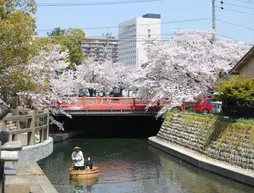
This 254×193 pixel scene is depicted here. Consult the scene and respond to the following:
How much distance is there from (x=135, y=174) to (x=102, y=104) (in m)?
17.2

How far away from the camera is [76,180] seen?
22688 millimetres

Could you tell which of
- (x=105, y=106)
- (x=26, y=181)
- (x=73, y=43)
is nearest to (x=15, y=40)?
(x=26, y=181)

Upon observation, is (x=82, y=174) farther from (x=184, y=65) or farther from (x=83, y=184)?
(x=184, y=65)

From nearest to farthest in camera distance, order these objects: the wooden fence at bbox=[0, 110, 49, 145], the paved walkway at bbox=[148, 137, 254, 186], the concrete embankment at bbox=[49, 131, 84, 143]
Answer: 1. the wooden fence at bbox=[0, 110, 49, 145]
2. the paved walkway at bbox=[148, 137, 254, 186]
3. the concrete embankment at bbox=[49, 131, 84, 143]

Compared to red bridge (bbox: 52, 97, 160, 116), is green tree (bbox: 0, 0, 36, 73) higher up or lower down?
higher up

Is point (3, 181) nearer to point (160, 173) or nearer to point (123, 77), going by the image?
point (160, 173)

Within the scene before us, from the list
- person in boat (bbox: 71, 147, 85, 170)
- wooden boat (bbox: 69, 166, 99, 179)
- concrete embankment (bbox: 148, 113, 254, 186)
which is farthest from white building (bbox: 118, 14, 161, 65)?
wooden boat (bbox: 69, 166, 99, 179)

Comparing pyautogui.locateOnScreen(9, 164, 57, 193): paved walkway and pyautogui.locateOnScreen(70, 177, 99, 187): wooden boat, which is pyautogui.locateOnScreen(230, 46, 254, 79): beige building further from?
pyautogui.locateOnScreen(9, 164, 57, 193): paved walkway

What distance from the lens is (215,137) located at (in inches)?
1051

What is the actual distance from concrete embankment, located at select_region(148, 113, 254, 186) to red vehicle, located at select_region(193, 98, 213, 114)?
71.5 inches

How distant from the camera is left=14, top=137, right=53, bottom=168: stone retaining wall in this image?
45.6 feet

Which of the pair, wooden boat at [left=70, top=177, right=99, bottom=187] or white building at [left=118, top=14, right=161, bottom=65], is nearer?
wooden boat at [left=70, top=177, right=99, bottom=187]

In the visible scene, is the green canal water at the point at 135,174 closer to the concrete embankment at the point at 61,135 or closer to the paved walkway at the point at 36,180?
the concrete embankment at the point at 61,135

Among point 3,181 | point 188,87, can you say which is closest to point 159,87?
point 188,87
